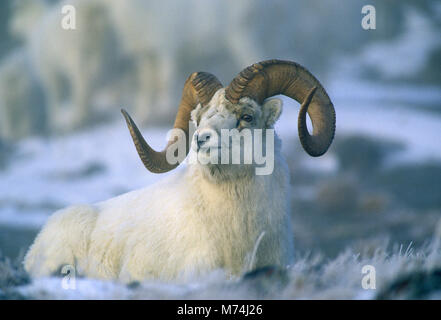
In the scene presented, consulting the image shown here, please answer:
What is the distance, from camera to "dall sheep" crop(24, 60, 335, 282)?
216 inches

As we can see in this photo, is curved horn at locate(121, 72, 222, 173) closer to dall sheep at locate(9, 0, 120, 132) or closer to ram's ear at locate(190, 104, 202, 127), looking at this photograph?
ram's ear at locate(190, 104, 202, 127)

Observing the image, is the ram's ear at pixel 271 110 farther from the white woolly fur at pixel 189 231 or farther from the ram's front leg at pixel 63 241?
the ram's front leg at pixel 63 241

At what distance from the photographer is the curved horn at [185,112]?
19.5ft

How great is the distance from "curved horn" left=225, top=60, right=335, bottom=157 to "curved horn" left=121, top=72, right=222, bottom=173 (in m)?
0.34

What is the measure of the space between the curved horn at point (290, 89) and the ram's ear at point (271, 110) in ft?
0.28

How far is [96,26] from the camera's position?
3225 cm

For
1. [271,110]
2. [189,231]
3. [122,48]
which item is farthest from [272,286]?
[122,48]

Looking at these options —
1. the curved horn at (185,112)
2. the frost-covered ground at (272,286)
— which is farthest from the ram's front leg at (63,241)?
the frost-covered ground at (272,286)

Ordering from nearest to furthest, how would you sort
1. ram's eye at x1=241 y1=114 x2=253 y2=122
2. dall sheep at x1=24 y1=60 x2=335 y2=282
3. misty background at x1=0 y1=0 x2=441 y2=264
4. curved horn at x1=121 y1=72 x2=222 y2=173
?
dall sheep at x1=24 y1=60 x2=335 y2=282, ram's eye at x1=241 y1=114 x2=253 y2=122, curved horn at x1=121 y1=72 x2=222 y2=173, misty background at x1=0 y1=0 x2=441 y2=264

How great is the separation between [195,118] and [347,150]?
1123 inches

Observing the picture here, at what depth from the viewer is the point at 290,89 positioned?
233 inches

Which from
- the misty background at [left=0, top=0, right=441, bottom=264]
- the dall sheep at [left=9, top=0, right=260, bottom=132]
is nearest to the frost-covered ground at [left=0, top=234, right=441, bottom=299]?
the misty background at [left=0, top=0, right=441, bottom=264]

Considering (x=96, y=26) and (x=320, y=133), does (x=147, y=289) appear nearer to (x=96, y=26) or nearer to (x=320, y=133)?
(x=320, y=133)
